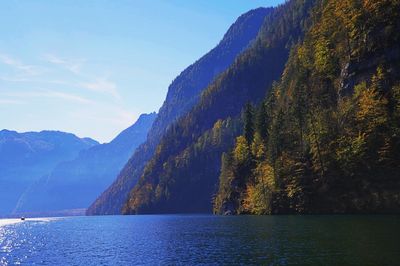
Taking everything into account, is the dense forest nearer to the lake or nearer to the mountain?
the mountain

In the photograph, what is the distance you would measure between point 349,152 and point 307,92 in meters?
33.4

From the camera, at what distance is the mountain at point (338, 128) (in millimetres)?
104312

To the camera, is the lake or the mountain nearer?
the lake

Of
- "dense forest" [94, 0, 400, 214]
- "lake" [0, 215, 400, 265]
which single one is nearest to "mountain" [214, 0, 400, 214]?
"dense forest" [94, 0, 400, 214]

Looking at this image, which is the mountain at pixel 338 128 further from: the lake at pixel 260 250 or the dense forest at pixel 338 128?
the lake at pixel 260 250

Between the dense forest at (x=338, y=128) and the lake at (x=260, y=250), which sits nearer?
the lake at (x=260, y=250)

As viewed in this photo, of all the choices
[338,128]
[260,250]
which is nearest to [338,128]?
[338,128]

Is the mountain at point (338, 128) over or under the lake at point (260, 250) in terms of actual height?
over

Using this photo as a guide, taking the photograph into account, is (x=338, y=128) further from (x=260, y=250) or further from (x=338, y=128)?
(x=260, y=250)

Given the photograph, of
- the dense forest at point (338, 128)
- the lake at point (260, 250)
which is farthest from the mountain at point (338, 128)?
the lake at point (260, 250)

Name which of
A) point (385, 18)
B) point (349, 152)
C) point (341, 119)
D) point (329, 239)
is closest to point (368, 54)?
Result: point (385, 18)

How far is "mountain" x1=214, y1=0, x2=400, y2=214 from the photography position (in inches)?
4107

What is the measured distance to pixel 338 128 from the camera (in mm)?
116188

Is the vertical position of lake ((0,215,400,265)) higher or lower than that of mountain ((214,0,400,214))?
lower
